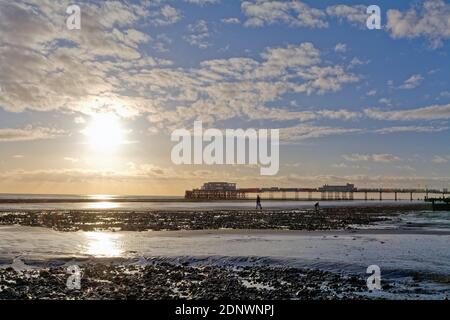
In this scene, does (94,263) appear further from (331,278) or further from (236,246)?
(331,278)

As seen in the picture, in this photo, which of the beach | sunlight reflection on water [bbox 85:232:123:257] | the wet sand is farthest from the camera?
the wet sand

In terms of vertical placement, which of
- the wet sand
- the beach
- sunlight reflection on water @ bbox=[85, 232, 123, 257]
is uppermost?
the beach

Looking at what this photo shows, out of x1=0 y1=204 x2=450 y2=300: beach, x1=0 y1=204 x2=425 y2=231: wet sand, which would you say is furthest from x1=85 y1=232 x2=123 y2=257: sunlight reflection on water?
x1=0 y1=204 x2=425 y2=231: wet sand

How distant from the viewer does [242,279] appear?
19531mm

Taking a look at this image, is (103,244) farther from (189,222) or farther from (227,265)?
(189,222)

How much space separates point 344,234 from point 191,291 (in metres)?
23.9

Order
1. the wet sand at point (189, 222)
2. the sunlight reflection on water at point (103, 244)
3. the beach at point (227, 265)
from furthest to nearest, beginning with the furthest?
the wet sand at point (189, 222), the sunlight reflection on water at point (103, 244), the beach at point (227, 265)

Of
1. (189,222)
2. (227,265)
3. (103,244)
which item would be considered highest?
(227,265)

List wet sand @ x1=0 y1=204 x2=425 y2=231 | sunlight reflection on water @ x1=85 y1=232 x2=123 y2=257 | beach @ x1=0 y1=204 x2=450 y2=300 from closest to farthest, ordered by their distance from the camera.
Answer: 1. beach @ x1=0 y1=204 x2=450 y2=300
2. sunlight reflection on water @ x1=85 y1=232 x2=123 y2=257
3. wet sand @ x1=0 y1=204 x2=425 y2=231

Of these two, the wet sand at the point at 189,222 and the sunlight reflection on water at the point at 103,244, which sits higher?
the sunlight reflection on water at the point at 103,244

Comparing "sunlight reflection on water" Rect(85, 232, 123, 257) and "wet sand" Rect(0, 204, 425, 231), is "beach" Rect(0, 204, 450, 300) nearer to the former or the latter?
"sunlight reflection on water" Rect(85, 232, 123, 257)

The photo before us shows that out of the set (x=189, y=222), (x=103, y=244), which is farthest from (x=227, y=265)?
(x=189, y=222)

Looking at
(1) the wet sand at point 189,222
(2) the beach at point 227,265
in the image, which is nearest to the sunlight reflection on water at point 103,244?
(2) the beach at point 227,265

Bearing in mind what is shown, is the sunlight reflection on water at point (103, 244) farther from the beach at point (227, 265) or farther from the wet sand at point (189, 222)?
the wet sand at point (189, 222)
